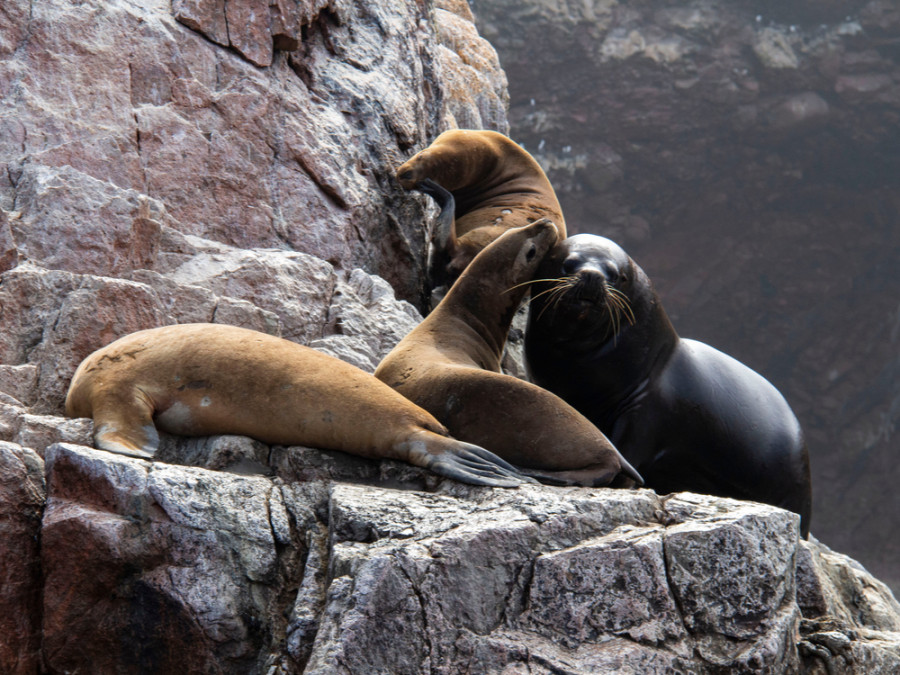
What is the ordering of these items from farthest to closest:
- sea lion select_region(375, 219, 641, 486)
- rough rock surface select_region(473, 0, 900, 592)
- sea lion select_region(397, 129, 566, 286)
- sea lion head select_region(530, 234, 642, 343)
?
rough rock surface select_region(473, 0, 900, 592)
sea lion select_region(397, 129, 566, 286)
sea lion head select_region(530, 234, 642, 343)
sea lion select_region(375, 219, 641, 486)

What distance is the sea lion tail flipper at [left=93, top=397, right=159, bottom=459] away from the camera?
291 cm

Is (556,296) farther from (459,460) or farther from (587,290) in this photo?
(459,460)

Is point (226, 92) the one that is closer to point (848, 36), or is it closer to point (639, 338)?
point (639, 338)

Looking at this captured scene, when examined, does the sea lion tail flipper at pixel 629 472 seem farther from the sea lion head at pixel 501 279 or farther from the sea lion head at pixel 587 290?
the sea lion head at pixel 501 279

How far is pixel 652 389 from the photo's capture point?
13.5 feet

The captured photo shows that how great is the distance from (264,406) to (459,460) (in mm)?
662

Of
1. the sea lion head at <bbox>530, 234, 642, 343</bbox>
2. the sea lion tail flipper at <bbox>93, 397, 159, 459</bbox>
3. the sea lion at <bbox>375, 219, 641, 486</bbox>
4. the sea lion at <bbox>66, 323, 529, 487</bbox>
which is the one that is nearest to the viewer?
the sea lion tail flipper at <bbox>93, 397, 159, 459</bbox>

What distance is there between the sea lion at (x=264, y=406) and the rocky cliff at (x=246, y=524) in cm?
8

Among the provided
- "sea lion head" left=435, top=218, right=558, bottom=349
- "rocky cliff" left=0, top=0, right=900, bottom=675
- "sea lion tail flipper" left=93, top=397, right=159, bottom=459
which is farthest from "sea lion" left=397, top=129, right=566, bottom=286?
"sea lion tail flipper" left=93, top=397, right=159, bottom=459

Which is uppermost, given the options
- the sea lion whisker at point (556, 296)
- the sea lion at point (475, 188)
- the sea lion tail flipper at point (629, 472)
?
the sea lion whisker at point (556, 296)

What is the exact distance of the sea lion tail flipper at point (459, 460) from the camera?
2.99 metres

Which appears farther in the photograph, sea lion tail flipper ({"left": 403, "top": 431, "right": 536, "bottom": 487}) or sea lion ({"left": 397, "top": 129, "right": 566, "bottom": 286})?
sea lion ({"left": 397, "top": 129, "right": 566, "bottom": 286})

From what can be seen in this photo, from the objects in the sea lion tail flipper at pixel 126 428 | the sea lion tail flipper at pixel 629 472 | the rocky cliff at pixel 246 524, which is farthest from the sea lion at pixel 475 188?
the sea lion tail flipper at pixel 126 428

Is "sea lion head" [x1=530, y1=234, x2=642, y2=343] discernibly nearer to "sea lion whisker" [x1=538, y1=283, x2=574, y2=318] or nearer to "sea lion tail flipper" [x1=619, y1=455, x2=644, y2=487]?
"sea lion whisker" [x1=538, y1=283, x2=574, y2=318]
